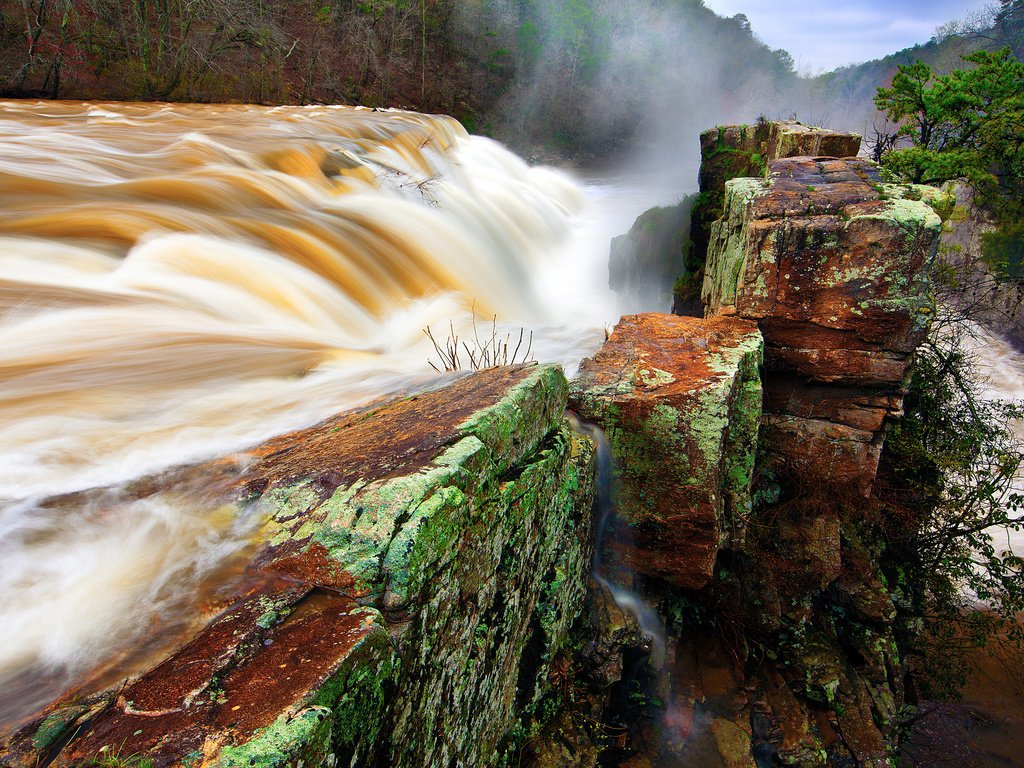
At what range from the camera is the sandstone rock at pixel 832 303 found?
3654 millimetres

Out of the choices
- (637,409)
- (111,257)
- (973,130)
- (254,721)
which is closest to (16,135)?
(111,257)

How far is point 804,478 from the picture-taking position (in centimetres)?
416

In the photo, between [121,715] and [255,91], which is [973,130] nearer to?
[121,715]

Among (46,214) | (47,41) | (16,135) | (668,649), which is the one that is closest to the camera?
(668,649)

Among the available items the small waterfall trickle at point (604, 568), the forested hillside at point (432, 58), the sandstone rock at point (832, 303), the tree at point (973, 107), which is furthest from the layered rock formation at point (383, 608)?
the forested hillside at point (432, 58)

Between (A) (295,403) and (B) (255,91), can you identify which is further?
(B) (255,91)

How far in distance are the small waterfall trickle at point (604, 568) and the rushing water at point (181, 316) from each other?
3.50 feet

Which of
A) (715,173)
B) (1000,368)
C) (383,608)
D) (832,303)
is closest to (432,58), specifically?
(715,173)

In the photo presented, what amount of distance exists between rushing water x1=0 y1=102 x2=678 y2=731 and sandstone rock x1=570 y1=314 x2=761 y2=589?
44.2 inches

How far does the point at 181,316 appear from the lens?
167 inches

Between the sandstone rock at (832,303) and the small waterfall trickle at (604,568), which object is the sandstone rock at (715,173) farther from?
the small waterfall trickle at (604,568)

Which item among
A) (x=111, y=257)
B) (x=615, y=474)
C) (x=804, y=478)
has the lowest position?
(x=804, y=478)

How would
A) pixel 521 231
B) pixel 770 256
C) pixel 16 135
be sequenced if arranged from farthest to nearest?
pixel 521 231 → pixel 16 135 → pixel 770 256

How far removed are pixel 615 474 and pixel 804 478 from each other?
6.05ft
